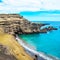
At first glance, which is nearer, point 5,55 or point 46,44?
point 5,55

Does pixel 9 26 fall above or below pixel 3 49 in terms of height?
below

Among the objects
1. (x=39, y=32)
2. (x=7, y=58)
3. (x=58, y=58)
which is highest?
(x=7, y=58)

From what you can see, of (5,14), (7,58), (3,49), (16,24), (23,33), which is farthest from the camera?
(5,14)

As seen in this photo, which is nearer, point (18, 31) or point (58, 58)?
point (58, 58)

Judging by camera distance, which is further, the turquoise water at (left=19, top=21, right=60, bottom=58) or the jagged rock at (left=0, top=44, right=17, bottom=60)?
the turquoise water at (left=19, top=21, right=60, bottom=58)

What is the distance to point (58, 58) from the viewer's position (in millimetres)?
50500

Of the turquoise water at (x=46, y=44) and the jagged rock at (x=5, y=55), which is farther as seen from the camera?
the turquoise water at (x=46, y=44)

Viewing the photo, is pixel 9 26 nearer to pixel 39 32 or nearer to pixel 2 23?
pixel 2 23

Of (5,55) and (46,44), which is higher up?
(5,55)

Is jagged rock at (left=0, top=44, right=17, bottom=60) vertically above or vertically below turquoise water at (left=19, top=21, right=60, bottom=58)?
above

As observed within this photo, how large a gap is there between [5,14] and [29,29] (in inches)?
1380

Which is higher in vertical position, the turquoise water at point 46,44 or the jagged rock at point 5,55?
the jagged rock at point 5,55

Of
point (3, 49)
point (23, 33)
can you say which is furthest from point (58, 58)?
point (23, 33)

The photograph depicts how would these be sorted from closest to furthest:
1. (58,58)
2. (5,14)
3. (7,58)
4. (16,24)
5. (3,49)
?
(7,58) → (3,49) → (58,58) → (16,24) → (5,14)
